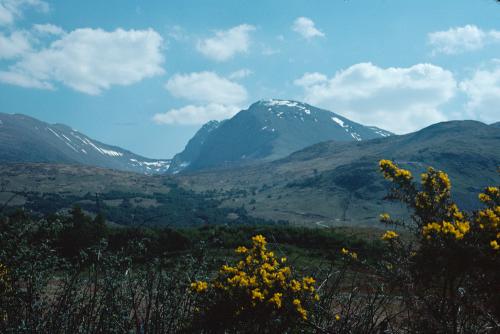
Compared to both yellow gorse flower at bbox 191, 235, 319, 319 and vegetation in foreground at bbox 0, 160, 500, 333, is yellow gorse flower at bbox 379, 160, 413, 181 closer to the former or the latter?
vegetation in foreground at bbox 0, 160, 500, 333

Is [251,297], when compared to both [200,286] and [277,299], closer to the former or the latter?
[277,299]

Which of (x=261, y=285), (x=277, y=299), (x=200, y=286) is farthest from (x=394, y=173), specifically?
(x=200, y=286)

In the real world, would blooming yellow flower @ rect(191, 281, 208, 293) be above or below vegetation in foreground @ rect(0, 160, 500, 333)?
below

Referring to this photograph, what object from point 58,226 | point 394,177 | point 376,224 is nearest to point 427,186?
point 394,177

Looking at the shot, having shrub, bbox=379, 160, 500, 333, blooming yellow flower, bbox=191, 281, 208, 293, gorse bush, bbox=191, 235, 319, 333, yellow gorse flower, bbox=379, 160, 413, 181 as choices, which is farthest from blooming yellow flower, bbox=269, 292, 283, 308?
yellow gorse flower, bbox=379, 160, 413, 181

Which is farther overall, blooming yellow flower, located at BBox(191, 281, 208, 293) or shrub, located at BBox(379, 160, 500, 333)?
blooming yellow flower, located at BBox(191, 281, 208, 293)

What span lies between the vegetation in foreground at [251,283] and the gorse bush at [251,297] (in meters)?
0.02

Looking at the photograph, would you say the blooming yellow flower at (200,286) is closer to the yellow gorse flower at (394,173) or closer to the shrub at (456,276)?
the shrub at (456,276)

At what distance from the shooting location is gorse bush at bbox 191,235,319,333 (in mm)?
5863

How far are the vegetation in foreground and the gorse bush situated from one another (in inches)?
0.7

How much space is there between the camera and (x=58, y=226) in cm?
527

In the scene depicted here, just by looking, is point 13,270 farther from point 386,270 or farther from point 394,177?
point 394,177

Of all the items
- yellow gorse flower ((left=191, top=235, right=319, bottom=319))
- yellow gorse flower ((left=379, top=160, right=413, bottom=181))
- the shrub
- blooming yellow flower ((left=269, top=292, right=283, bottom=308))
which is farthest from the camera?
yellow gorse flower ((left=379, top=160, right=413, bottom=181))

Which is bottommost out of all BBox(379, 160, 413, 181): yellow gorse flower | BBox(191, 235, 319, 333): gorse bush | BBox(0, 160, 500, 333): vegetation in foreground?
BBox(191, 235, 319, 333): gorse bush
